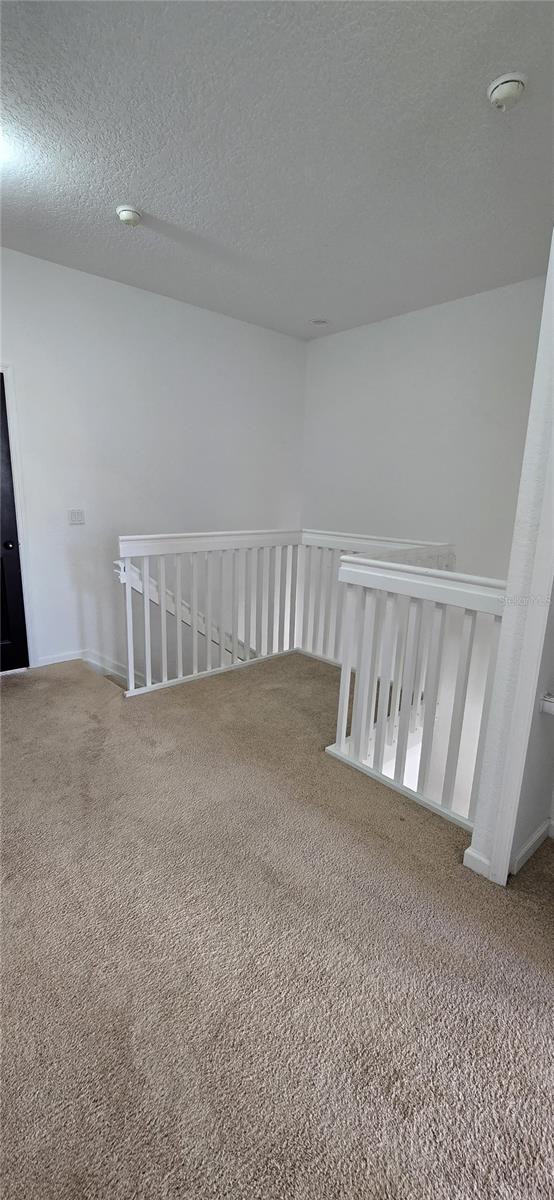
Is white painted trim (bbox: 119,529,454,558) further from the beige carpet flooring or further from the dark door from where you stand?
the beige carpet flooring

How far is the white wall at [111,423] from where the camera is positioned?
3133 millimetres

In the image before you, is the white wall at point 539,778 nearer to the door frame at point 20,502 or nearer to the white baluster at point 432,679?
the white baluster at point 432,679

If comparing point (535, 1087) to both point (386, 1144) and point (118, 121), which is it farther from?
point (118, 121)

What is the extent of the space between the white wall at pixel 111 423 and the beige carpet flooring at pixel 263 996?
1.64 meters

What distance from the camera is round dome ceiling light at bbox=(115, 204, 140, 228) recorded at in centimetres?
237

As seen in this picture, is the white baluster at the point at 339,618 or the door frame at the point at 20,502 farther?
the white baluster at the point at 339,618

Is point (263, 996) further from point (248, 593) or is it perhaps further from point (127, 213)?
point (127, 213)

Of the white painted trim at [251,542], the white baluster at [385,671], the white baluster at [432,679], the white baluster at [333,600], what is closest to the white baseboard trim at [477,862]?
the white baluster at [432,679]

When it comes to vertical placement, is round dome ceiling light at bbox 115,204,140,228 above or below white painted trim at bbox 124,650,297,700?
above

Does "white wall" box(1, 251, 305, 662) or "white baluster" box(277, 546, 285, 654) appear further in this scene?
"white baluster" box(277, 546, 285, 654)

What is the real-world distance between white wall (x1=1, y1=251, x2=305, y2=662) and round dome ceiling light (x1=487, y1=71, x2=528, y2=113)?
2.50 m

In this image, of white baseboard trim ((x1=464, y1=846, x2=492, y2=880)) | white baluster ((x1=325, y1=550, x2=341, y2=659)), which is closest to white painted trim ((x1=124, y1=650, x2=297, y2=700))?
white baluster ((x1=325, y1=550, x2=341, y2=659))

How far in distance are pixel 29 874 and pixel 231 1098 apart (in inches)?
36.2

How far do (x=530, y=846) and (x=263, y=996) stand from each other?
3.41ft
